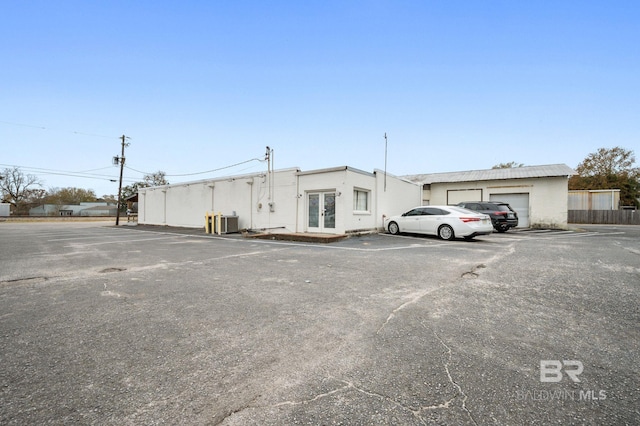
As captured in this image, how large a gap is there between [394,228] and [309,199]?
4444 millimetres

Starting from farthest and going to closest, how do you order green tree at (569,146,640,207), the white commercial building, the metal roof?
1. green tree at (569,146,640,207)
2. the metal roof
3. the white commercial building

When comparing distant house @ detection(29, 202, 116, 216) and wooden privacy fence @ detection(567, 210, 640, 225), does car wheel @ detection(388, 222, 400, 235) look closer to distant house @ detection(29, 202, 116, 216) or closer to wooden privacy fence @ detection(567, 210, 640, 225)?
wooden privacy fence @ detection(567, 210, 640, 225)

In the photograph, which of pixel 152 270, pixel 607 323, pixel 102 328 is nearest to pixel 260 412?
pixel 102 328

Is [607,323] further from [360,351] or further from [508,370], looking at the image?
[360,351]

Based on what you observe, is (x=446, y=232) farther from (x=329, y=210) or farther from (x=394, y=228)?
(x=329, y=210)

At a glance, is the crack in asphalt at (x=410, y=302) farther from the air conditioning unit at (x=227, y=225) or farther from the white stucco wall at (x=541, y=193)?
the white stucco wall at (x=541, y=193)

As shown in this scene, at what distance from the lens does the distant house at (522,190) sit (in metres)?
18.0

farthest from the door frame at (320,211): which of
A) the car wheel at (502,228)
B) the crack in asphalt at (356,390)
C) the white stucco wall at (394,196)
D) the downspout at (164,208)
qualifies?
the downspout at (164,208)

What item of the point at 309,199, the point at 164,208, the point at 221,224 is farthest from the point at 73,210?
the point at 309,199

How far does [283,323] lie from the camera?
319cm

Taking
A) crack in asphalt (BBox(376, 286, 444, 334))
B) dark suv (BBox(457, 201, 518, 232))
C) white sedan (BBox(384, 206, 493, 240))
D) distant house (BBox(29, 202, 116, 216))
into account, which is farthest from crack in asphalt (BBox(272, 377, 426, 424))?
distant house (BBox(29, 202, 116, 216))

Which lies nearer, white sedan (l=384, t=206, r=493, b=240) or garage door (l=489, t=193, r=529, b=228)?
white sedan (l=384, t=206, r=493, b=240)

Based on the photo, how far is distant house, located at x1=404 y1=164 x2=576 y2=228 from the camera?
1797 centimetres

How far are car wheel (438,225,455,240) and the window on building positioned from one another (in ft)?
12.7
